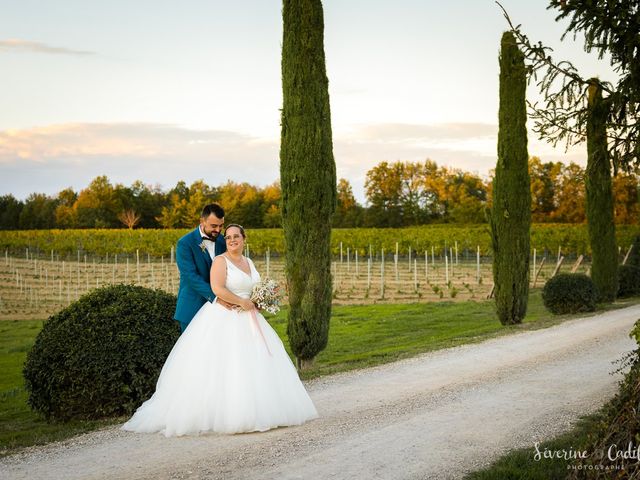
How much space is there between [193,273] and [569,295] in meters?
12.7

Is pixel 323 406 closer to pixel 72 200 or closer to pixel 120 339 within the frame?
pixel 120 339

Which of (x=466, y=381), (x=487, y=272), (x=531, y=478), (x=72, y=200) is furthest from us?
(x=72, y=200)

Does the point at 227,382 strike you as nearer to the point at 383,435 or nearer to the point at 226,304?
the point at 226,304

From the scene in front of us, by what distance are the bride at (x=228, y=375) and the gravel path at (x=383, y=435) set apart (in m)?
0.13

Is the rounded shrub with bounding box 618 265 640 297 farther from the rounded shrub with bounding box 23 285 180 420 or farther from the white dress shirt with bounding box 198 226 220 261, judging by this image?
the white dress shirt with bounding box 198 226 220 261

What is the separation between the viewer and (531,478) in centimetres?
491

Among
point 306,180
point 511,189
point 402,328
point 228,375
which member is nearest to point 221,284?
point 228,375

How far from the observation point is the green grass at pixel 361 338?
23.9ft

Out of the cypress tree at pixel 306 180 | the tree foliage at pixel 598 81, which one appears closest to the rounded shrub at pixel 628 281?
the cypress tree at pixel 306 180

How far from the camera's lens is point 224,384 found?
20.1 feet

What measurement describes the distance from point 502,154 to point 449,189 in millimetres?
50216

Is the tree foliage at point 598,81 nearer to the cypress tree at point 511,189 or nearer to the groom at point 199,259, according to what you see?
the groom at point 199,259

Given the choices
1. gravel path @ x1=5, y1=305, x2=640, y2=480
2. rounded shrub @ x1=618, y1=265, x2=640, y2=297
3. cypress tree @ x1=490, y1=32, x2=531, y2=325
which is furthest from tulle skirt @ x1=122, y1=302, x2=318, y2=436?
rounded shrub @ x1=618, y1=265, x2=640, y2=297

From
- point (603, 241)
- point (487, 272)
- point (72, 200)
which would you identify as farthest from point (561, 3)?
point (72, 200)
